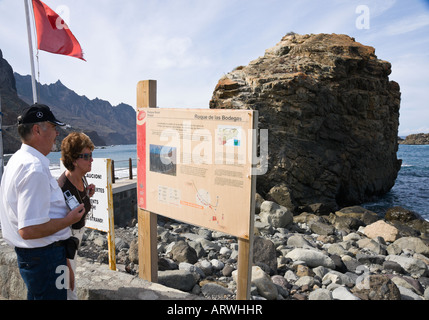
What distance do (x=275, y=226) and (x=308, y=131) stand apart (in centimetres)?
904

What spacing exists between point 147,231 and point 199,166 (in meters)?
1.31

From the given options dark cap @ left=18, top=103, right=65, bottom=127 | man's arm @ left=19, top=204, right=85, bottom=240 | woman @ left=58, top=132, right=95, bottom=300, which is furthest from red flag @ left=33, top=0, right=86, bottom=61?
man's arm @ left=19, top=204, right=85, bottom=240

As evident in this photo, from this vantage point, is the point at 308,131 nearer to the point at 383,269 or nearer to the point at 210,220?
the point at 383,269

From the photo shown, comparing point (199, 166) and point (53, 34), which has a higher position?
point (53, 34)

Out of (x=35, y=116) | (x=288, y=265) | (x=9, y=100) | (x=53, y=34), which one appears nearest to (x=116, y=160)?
(x=53, y=34)

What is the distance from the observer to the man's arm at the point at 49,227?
6.41 feet

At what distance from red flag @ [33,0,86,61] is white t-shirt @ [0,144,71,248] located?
6.98 metres

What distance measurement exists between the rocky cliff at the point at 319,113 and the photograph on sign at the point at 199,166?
477 inches

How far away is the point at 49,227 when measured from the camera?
6.64ft

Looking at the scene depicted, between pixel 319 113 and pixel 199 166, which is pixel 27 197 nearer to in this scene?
pixel 199 166

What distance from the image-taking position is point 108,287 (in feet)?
10.2

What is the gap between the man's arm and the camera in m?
1.95

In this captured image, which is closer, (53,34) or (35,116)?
(35,116)

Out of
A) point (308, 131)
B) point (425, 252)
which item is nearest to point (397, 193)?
point (308, 131)
